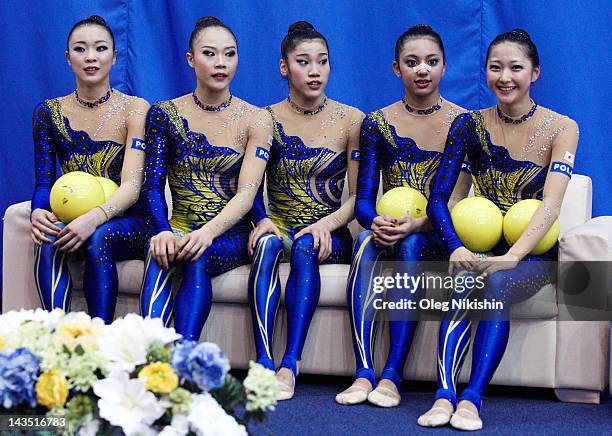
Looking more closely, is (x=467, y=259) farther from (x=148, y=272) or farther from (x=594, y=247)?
(x=148, y=272)

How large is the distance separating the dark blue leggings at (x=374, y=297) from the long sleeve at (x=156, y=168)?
2.30ft

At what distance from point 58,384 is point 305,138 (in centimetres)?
207

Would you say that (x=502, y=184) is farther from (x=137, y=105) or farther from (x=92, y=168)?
(x=92, y=168)

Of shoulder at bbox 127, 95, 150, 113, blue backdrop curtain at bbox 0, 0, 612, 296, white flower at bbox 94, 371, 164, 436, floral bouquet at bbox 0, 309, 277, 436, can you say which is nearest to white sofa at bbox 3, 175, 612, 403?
shoulder at bbox 127, 95, 150, 113

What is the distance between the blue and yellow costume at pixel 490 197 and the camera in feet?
9.77

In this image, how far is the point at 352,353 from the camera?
333 centimetres

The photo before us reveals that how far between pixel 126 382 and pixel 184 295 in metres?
1.56

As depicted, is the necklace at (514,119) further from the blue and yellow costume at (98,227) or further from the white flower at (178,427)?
the white flower at (178,427)

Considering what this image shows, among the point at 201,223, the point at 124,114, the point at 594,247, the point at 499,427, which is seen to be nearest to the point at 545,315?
the point at 594,247

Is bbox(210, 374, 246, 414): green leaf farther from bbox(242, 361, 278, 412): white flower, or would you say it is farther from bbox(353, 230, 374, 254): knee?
bbox(353, 230, 374, 254): knee

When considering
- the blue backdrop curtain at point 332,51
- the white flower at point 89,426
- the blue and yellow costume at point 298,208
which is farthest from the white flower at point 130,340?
the blue backdrop curtain at point 332,51

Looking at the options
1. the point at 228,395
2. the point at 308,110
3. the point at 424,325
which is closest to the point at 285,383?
the point at 424,325

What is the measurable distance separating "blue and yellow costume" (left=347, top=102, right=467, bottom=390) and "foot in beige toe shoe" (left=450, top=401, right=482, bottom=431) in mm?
335

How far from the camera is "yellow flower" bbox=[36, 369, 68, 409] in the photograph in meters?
1.63
